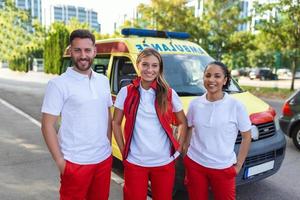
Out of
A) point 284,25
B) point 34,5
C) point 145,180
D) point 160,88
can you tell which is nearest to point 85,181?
point 145,180

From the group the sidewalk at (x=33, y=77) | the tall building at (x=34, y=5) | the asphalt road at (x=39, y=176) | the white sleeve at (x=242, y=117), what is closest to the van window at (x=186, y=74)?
the asphalt road at (x=39, y=176)

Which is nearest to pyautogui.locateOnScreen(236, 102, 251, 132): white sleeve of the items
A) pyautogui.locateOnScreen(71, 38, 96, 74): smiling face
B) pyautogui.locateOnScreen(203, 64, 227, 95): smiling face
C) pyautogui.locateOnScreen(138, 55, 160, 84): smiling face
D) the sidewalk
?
pyautogui.locateOnScreen(203, 64, 227, 95): smiling face

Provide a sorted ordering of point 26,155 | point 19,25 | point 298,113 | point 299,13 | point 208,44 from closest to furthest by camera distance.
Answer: point 26,155, point 298,113, point 299,13, point 208,44, point 19,25

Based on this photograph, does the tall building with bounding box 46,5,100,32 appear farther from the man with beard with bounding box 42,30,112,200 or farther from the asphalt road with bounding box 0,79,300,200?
the man with beard with bounding box 42,30,112,200

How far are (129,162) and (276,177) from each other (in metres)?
3.08

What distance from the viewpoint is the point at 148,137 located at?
262 centimetres

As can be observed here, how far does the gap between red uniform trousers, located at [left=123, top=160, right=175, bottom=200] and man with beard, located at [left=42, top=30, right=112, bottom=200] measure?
0.24 m

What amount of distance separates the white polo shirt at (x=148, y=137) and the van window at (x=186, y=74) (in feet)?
5.13

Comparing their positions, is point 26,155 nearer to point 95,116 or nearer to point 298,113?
point 95,116

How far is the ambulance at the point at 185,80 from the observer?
3744mm

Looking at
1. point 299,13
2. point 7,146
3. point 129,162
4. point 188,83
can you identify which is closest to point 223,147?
point 129,162

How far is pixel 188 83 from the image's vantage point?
4.45 meters

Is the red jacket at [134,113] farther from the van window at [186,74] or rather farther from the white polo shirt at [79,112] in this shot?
the van window at [186,74]

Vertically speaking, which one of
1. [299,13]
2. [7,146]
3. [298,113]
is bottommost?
[7,146]
